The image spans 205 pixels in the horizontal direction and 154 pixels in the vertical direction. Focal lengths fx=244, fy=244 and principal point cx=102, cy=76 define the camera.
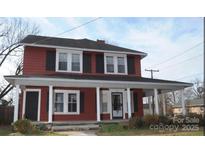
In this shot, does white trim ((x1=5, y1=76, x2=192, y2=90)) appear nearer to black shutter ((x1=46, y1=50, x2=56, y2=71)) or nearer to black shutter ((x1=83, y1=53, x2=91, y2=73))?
black shutter ((x1=46, y1=50, x2=56, y2=71))

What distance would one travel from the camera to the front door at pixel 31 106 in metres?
16.0

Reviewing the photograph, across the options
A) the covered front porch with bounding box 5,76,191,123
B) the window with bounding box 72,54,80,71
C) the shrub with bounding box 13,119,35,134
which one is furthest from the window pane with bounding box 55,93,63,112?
the shrub with bounding box 13,119,35,134

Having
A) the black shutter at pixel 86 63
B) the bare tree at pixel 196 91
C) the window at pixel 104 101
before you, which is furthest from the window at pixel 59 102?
the bare tree at pixel 196 91

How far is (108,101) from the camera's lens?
17.8m

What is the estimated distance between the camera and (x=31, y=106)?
16.0 m

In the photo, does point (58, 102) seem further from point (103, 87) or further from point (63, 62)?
point (103, 87)

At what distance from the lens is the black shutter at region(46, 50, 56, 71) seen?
55.9ft

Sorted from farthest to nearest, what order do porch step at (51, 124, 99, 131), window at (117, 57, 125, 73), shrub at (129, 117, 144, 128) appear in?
window at (117, 57, 125, 73)
porch step at (51, 124, 99, 131)
shrub at (129, 117, 144, 128)

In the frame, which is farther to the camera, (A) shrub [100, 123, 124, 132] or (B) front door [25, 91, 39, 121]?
(B) front door [25, 91, 39, 121]

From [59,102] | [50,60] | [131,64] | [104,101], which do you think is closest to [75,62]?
[50,60]

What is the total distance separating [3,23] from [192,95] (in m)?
46.7

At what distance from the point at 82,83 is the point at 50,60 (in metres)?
3.67

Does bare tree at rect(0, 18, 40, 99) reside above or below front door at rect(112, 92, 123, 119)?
above

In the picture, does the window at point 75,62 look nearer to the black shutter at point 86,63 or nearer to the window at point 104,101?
the black shutter at point 86,63
